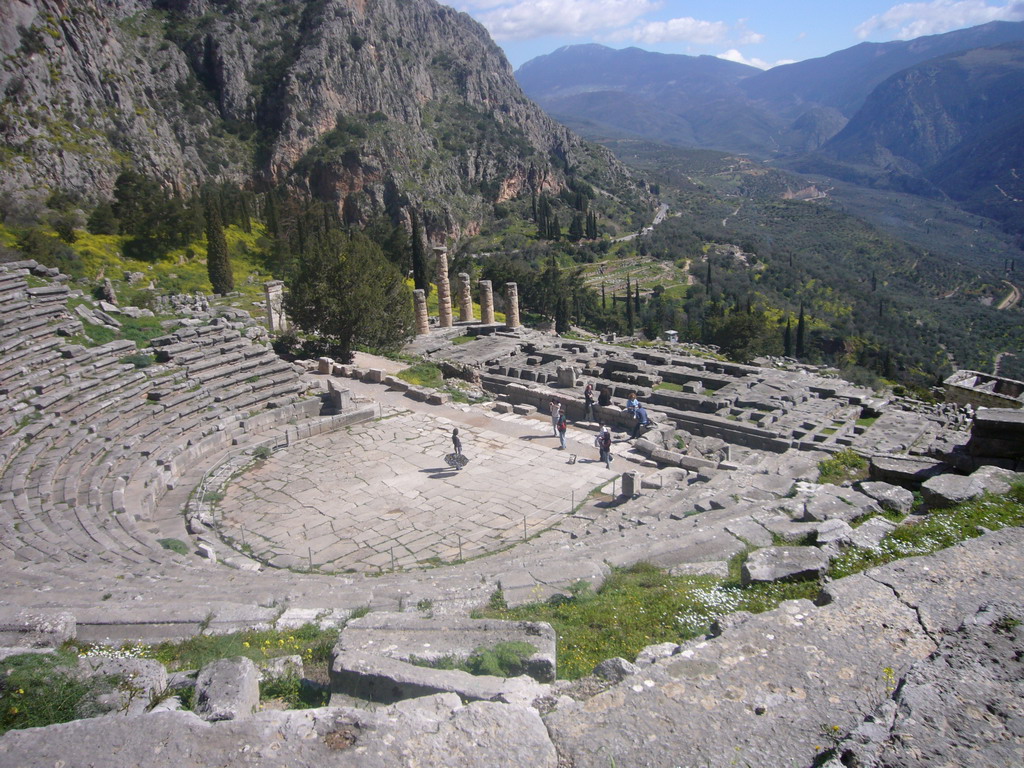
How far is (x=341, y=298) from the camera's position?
24.2m

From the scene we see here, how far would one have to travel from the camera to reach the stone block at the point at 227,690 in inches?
178

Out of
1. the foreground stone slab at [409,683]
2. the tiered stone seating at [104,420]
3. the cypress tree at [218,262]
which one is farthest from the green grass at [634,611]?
the cypress tree at [218,262]

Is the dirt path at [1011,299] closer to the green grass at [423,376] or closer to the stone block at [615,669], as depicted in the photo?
the green grass at [423,376]

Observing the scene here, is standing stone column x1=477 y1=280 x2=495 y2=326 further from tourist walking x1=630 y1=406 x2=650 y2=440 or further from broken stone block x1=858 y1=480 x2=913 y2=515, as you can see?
broken stone block x1=858 y1=480 x2=913 y2=515

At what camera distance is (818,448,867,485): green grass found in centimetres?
1257

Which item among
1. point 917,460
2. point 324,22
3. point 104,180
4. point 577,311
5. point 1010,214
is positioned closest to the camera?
point 917,460

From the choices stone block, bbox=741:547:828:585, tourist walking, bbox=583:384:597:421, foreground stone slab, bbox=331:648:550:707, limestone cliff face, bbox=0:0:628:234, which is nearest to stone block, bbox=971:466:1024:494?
stone block, bbox=741:547:828:585

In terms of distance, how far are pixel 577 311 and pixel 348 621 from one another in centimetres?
5510

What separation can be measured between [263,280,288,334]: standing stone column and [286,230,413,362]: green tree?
2.58 metres

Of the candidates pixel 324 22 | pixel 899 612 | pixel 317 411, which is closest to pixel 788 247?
pixel 324 22

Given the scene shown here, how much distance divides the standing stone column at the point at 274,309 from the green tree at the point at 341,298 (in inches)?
101

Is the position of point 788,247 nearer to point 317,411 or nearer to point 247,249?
point 247,249

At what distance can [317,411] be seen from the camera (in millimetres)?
18516

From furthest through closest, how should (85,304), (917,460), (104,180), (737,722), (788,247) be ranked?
1. (788,247)
2. (104,180)
3. (85,304)
4. (917,460)
5. (737,722)
